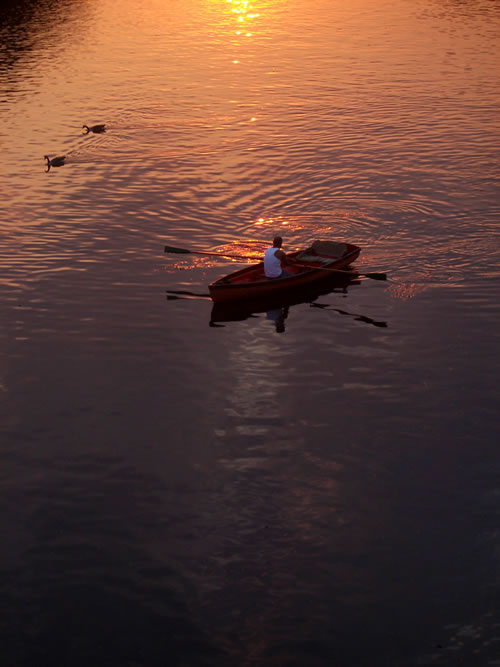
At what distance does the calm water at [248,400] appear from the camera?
13.3m

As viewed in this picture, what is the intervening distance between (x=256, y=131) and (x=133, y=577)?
32.9 meters

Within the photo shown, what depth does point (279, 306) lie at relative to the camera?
2497 centimetres

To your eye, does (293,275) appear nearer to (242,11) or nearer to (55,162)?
(55,162)

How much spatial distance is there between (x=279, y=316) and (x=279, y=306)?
776mm

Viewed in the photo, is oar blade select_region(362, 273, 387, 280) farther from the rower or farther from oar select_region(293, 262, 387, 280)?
the rower

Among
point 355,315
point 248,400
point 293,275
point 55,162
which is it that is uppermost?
point 55,162

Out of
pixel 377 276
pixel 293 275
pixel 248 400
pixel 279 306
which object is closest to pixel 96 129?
pixel 293 275

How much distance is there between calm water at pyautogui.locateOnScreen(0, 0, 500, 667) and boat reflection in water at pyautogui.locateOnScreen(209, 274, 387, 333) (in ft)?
1.00

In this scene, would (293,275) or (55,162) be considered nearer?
(293,275)

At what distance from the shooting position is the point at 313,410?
19.1m

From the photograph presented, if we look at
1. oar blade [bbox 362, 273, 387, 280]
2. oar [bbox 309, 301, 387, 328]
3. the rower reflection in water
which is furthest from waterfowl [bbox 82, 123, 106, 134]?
oar blade [bbox 362, 273, 387, 280]

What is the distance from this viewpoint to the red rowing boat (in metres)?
24.4

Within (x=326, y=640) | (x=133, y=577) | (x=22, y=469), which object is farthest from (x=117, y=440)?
(x=326, y=640)

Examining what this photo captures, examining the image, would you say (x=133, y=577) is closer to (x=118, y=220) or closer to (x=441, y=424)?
(x=441, y=424)
